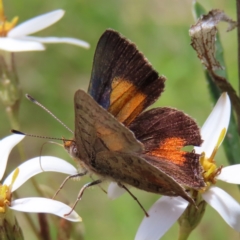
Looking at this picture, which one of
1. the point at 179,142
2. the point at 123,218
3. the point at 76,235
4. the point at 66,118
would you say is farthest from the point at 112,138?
the point at 66,118

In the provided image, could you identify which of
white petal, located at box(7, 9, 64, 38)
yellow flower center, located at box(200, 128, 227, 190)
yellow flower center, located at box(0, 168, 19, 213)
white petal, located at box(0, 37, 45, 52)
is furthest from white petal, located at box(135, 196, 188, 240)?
white petal, located at box(7, 9, 64, 38)

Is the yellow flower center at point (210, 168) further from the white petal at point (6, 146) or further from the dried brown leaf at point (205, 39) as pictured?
the white petal at point (6, 146)

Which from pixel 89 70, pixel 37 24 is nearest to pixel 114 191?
pixel 37 24

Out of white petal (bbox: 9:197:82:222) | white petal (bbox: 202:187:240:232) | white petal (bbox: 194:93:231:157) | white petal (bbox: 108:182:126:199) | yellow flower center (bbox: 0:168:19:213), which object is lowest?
yellow flower center (bbox: 0:168:19:213)

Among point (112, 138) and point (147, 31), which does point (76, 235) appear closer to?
point (112, 138)

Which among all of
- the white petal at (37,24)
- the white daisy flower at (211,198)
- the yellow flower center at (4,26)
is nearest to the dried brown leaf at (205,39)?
the white daisy flower at (211,198)

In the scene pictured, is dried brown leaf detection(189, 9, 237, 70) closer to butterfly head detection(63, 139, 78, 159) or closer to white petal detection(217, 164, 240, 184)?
white petal detection(217, 164, 240, 184)

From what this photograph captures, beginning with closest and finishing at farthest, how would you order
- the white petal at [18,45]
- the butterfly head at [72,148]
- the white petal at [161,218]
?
the white petal at [161,218], the butterfly head at [72,148], the white petal at [18,45]
